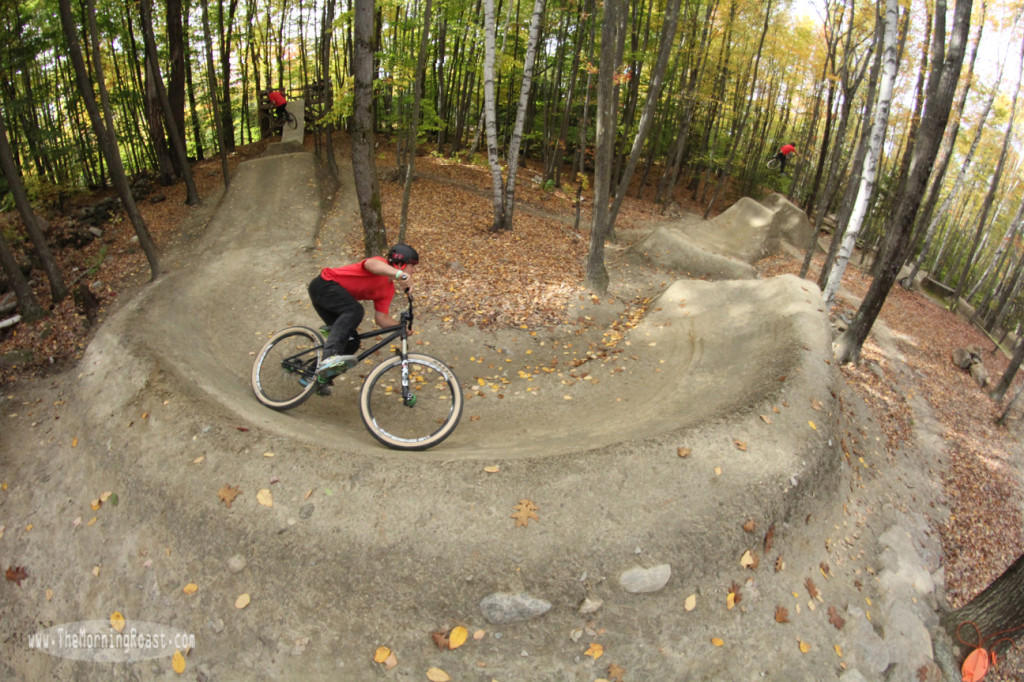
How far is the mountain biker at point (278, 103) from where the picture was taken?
19172 mm

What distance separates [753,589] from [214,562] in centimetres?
434

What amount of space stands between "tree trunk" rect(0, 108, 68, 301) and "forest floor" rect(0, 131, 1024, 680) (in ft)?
1.28

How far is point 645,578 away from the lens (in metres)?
3.84

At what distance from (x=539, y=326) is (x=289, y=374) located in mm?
4158

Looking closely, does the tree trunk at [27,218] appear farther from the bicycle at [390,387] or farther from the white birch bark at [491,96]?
the white birch bark at [491,96]

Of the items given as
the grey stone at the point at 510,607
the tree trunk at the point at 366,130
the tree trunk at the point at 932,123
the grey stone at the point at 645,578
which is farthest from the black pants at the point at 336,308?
the tree trunk at the point at 932,123

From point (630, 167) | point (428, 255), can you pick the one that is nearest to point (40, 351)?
point (428, 255)

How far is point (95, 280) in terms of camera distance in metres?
11.0

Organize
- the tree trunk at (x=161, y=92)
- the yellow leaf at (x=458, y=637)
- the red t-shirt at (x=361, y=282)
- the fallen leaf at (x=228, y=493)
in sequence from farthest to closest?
the tree trunk at (x=161, y=92), the red t-shirt at (x=361, y=282), the fallen leaf at (x=228, y=493), the yellow leaf at (x=458, y=637)

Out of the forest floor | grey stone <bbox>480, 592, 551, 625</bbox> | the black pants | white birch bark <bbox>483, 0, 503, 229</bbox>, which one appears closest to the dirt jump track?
grey stone <bbox>480, 592, 551, 625</bbox>

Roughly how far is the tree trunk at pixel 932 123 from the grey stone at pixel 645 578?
23.3ft

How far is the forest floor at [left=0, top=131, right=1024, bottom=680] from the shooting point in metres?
6.90

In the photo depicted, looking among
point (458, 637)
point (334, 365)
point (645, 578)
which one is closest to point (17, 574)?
point (334, 365)

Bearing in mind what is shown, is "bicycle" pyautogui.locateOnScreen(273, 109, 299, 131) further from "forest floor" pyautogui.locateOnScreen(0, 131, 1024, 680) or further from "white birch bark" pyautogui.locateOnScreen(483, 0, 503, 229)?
"white birch bark" pyautogui.locateOnScreen(483, 0, 503, 229)
